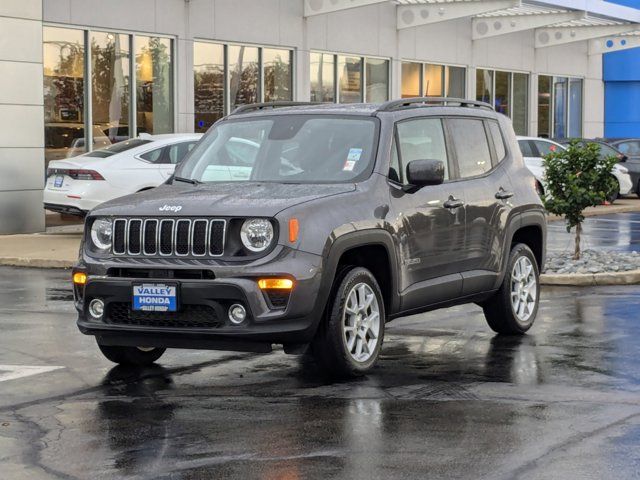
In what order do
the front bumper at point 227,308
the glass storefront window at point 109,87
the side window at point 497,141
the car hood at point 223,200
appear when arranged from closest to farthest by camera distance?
the front bumper at point 227,308, the car hood at point 223,200, the side window at point 497,141, the glass storefront window at point 109,87

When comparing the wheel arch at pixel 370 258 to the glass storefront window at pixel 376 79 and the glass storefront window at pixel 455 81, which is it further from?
the glass storefront window at pixel 455 81

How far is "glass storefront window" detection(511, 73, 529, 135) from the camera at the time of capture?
3753 centimetres

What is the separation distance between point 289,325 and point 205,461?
1.89 meters

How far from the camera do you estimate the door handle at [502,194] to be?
10172mm

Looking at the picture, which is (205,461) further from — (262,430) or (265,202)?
(265,202)

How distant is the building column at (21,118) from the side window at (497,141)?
12775 millimetres

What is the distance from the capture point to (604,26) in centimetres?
3806

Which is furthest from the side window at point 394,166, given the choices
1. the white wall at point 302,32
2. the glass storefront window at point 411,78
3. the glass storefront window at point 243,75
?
the glass storefront window at point 411,78

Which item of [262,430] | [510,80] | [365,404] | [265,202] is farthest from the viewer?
[510,80]

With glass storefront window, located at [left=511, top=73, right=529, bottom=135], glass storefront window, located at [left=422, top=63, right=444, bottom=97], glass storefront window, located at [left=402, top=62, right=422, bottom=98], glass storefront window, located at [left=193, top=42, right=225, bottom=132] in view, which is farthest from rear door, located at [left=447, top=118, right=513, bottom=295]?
glass storefront window, located at [left=511, top=73, right=529, bottom=135]

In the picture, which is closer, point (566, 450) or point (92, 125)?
point (566, 450)

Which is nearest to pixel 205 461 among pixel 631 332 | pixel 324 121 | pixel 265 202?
pixel 265 202

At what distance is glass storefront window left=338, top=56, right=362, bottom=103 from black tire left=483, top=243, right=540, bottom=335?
19.6m

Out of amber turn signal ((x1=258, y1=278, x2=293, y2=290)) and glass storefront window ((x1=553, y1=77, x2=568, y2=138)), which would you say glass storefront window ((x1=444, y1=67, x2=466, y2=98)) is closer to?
glass storefront window ((x1=553, y1=77, x2=568, y2=138))
